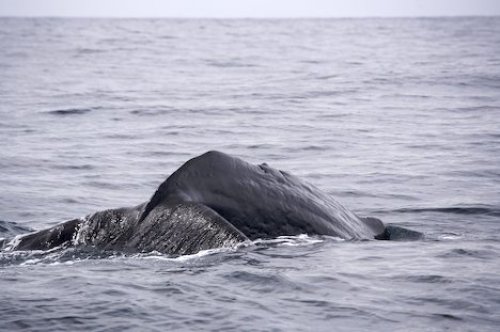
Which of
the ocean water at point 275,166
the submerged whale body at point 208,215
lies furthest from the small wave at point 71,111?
the submerged whale body at point 208,215

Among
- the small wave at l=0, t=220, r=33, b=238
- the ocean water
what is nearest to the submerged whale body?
the ocean water

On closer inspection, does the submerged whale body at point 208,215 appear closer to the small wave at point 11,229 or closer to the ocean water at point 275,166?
the ocean water at point 275,166

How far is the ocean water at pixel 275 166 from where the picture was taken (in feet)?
23.9

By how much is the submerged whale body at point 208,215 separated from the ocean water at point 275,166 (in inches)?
5.7

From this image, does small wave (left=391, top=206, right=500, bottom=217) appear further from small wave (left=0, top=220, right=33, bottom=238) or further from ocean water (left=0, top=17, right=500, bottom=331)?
small wave (left=0, top=220, right=33, bottom=238)

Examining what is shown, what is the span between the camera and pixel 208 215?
8062mm

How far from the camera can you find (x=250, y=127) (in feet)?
74.8

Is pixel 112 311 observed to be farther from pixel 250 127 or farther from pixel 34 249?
pixel 250 127

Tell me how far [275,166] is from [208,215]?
8.60m

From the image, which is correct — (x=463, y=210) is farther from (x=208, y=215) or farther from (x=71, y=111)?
(x=71, y=111)

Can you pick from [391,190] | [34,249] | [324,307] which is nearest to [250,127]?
[391,190]

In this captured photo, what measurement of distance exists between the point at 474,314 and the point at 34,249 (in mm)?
4231

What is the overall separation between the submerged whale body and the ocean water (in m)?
0.15

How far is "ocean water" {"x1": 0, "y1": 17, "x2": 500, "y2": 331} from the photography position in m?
7.29
